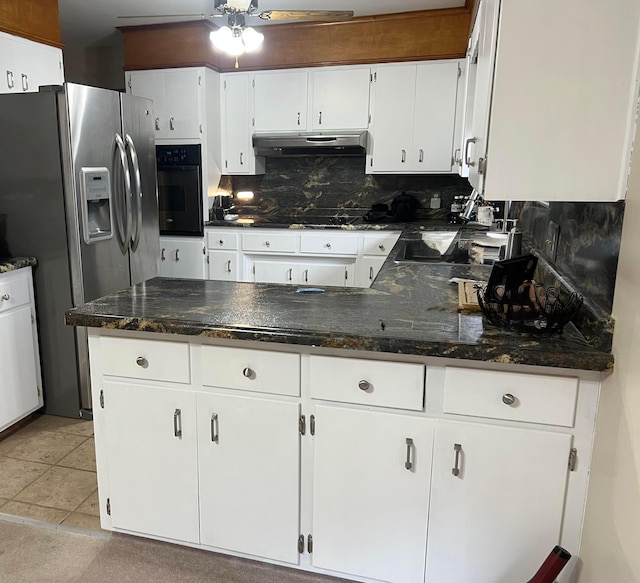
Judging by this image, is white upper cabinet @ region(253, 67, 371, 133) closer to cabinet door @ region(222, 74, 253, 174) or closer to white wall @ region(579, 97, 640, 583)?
cabinet door @ region(222, 74, 253, 174)

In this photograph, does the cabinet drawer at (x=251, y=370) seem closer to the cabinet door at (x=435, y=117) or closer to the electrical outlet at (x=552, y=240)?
the electrical outlet at (x=552, y=240)

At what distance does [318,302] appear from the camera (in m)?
1.78

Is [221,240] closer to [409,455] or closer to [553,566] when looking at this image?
[409,455]

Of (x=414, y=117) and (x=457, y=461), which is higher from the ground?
(x=414, y=117)

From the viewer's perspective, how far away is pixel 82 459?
2.59 metres

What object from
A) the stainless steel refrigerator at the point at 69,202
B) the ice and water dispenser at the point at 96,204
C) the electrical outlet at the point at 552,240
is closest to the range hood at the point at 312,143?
the stainless steel refrigerator at the point at 69,202

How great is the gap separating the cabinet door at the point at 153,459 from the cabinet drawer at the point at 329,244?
2.89 meters

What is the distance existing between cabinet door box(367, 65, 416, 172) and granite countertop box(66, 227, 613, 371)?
271cm

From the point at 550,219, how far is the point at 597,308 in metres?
0.83

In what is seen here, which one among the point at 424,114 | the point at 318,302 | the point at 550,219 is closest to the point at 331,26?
the point at 424,114

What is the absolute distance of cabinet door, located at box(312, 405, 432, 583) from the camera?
1.51m

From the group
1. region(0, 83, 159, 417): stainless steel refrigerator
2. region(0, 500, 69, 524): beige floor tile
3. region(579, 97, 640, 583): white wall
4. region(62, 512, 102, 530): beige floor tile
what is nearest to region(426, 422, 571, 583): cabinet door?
region(579, 97, 640, 583): white wall

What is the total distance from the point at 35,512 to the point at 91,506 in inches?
8.6

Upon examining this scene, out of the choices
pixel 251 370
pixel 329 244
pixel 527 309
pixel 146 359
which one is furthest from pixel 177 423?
pixel 329 244
